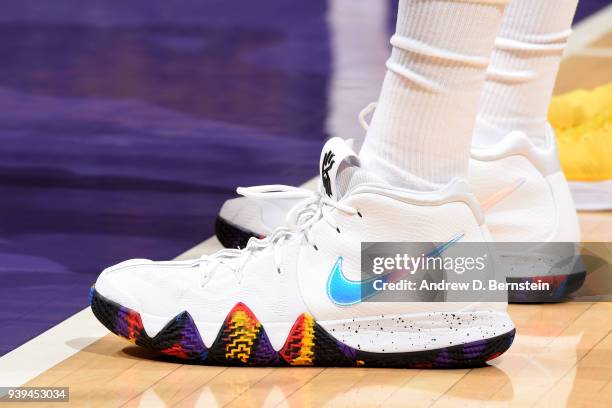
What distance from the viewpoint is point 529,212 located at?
1898mm

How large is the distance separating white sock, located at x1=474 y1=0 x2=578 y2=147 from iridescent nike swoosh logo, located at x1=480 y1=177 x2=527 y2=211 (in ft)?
0.25

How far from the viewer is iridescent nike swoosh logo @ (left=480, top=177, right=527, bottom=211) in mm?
1883

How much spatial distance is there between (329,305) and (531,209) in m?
0.45

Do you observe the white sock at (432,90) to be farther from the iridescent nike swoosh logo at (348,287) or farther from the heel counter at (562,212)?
the heel counter at (562,212)

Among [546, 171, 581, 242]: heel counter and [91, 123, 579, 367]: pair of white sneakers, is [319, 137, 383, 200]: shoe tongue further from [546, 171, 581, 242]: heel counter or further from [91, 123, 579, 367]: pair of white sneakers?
[546, 171, 581, 242]: heel counter

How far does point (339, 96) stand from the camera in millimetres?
3721

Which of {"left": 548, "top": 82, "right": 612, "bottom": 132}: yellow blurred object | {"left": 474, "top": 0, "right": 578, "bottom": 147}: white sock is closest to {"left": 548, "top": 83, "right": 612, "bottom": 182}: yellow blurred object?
{"left": 548, "top": 82, "right": 612, "bottom": 132}: yellow blurred object

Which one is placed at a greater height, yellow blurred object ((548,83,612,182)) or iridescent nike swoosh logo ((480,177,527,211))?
iridescent nike swoosh logo ((480,177,527,211))

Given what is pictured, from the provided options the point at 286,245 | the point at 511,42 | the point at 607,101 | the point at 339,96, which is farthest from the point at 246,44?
the point at 286,245

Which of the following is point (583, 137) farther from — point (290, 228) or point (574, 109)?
point (290, 228)

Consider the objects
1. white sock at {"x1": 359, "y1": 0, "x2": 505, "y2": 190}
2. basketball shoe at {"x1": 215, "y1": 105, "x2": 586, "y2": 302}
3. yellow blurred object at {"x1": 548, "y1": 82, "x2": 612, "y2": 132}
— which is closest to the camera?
white sock at {"x1": 359, "y1": 0, "x2": 505, "y2": 190}

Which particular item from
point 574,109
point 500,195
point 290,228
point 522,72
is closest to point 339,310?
point 290,228

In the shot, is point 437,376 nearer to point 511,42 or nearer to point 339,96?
point 511,42

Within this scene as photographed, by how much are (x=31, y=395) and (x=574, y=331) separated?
2.29ft
